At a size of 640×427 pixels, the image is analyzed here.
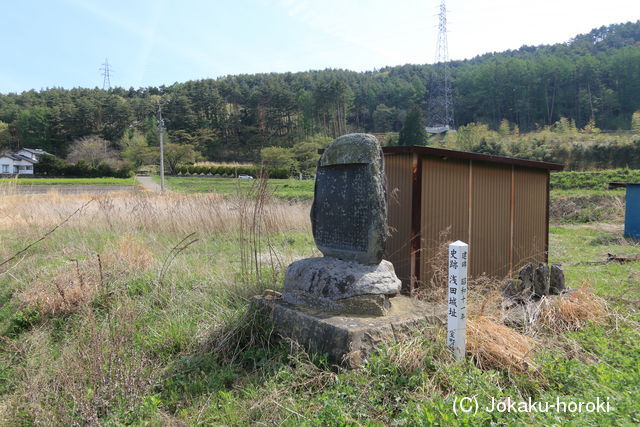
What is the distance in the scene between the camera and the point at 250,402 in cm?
296

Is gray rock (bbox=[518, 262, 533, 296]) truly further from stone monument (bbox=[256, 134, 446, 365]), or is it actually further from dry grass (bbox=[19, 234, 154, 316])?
dry grass (bbox=[19, 234, 154, 316])

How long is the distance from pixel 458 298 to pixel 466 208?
307 centimetres

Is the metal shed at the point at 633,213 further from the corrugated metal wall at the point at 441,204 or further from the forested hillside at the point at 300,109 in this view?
the forested hillside at the point at 300,109

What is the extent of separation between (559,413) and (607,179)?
88.5 ft

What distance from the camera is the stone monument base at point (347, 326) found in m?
3.19

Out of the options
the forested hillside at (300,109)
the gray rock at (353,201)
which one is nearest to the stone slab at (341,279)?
the gray rock at (353,201)

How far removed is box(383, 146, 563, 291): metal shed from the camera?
5.25 metres

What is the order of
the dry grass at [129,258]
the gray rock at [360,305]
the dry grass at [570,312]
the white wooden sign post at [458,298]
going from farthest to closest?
the dry grass at [129,258], the dry grass at [570,312], the gray rock at [360,305], the white wooden sign post at [458,298]

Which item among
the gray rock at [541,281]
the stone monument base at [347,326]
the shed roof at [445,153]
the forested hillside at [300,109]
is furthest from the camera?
the forested hillside at [300,109]

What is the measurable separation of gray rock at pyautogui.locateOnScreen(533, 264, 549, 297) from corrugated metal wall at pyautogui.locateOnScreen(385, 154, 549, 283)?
3.62ft

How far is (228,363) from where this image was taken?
12.1ft
